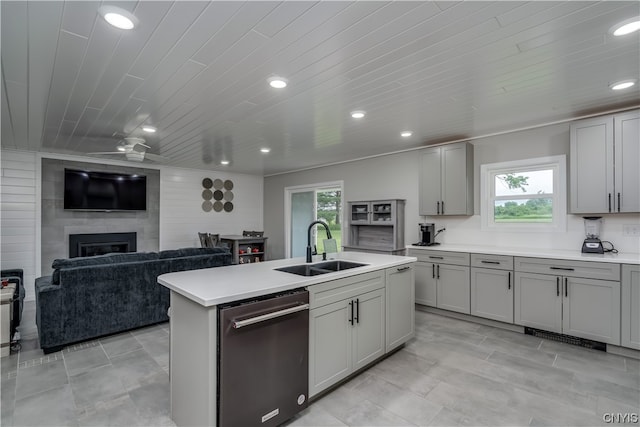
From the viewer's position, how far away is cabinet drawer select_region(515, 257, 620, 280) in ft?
9.88

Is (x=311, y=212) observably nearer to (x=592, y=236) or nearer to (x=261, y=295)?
(x=592, y=236)

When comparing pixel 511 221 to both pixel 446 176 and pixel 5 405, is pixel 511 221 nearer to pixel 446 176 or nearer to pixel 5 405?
pixel 446 176

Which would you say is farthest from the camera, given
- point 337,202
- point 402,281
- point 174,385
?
point 337,202

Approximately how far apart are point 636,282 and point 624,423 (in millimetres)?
1515

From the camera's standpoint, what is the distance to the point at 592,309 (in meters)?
3.11

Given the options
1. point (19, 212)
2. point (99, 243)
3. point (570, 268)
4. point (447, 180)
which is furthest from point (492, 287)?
point (19, 212)

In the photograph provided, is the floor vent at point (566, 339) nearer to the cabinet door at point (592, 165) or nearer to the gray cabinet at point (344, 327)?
the cabinet door at point (592, 165)

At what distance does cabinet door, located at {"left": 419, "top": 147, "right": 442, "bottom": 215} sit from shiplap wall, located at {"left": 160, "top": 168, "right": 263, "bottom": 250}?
485 cm

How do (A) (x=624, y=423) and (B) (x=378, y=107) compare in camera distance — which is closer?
(A) (x=624, y=423)

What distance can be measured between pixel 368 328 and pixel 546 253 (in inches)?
98.6

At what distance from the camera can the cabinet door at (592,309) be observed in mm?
2992

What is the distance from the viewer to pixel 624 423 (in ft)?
6.61

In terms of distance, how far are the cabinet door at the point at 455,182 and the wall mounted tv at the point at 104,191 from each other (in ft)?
19.1

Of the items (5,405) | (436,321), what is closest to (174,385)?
(5,405)
